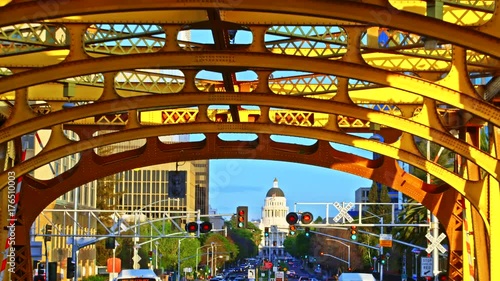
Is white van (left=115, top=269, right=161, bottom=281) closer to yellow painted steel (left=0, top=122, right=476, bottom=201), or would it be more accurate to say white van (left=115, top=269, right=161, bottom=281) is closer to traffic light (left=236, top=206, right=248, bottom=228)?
yellow painted steel (left=0, top=122, right=476, bottom=201)

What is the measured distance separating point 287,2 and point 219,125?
16121 millimetres

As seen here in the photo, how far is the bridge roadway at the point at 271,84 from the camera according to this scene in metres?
21.4

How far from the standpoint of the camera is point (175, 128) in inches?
1412

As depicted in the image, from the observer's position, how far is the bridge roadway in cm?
2138

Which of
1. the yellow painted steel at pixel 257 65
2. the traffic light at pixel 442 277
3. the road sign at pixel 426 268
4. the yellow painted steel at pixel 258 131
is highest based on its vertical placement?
the yellow painted steel at pixel 257 65

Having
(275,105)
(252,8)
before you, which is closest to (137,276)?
(275,105)

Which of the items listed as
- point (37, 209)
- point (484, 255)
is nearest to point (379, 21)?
point (484, 255)

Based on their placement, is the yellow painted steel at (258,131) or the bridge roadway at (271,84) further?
the yellow painted steel at (258,131)

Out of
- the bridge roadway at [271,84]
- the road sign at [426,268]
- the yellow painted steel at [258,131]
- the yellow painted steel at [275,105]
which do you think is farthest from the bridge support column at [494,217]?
the road sign at [426,268]

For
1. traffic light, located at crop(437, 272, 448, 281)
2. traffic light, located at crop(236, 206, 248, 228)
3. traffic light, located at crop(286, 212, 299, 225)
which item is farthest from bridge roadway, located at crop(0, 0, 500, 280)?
traffic light, located at crop(286, 212, 299, 225)

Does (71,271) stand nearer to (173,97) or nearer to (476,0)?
(173,97)

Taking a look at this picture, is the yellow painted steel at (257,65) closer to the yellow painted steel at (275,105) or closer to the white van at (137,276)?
the yellow painted steel at (275,105)

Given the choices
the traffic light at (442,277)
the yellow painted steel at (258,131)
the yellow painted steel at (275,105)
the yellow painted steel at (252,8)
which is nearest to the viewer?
the yellow painted steel at (252,8)

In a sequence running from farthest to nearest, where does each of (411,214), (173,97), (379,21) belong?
(411,214), (173,97), (379,21)
